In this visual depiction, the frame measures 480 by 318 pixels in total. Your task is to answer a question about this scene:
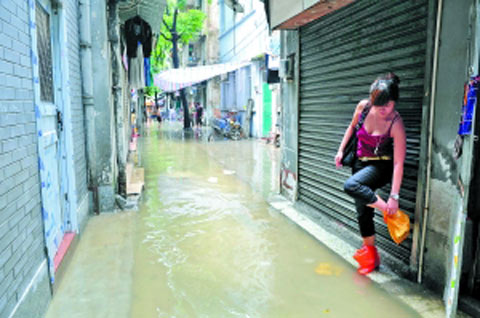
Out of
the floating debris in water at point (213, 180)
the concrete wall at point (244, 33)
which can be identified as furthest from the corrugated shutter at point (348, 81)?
the concrete wall at point (244, 33)

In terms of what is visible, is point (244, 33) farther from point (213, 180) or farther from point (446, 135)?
point (446, 135)

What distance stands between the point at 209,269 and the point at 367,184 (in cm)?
181

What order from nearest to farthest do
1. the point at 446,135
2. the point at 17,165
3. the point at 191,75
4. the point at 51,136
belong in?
1. the point at 17,165
2. the point at 446,135
3. the point at 51,136
4. the point at 191,75

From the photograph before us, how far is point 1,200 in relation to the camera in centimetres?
242

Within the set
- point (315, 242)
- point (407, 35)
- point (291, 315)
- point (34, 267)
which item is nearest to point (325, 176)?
point (315, 242)

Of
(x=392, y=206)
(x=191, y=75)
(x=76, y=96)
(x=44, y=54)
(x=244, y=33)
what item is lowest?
(x=392, y=206)

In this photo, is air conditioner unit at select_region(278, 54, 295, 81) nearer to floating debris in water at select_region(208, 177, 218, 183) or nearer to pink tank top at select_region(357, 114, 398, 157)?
pink tank top at select_region(357, 114, 398, 157)

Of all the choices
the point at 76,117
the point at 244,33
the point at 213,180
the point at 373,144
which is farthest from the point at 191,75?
the point at 373,144

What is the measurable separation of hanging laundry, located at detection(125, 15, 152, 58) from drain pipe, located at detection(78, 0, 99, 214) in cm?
379

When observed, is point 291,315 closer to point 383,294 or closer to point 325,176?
point 383,294

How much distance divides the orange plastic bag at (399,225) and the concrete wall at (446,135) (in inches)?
7.3

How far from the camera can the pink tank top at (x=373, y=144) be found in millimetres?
3590

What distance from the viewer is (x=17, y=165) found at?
2.73 m

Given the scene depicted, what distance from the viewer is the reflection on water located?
3.21 metres
